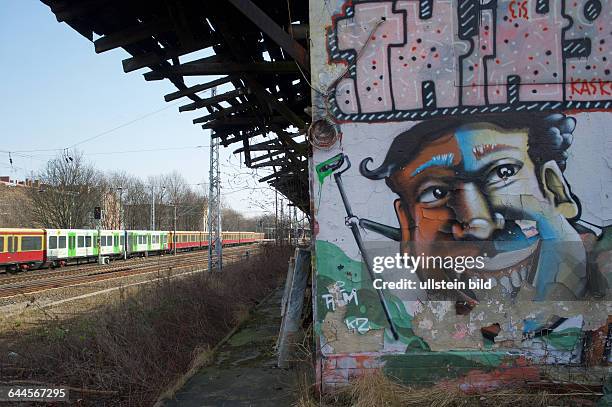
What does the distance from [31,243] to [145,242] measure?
16988 millimetres

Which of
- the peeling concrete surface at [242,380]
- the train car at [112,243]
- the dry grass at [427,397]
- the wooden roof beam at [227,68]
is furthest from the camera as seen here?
the train car at [112,243]

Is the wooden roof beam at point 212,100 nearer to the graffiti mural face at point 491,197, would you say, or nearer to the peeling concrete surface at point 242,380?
the graffiti mural face at point 491,197

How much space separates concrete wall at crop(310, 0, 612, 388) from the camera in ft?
16.6

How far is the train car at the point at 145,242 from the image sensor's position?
1797 inches

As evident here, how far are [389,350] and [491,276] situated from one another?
1349 mm

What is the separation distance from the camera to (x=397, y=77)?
529 centimetres

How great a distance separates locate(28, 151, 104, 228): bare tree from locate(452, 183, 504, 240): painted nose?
54.7 m

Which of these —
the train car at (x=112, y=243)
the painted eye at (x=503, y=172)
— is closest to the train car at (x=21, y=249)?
the train car at (x=112, y=243)

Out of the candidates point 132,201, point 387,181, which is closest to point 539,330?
point 387,181

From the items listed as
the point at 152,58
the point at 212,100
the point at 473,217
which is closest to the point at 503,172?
the point at 473,217

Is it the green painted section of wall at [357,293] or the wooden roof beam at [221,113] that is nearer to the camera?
the green painted section of wall at [357,293]

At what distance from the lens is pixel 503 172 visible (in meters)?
5.16

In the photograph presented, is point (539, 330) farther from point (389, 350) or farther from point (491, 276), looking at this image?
point (389, 350)

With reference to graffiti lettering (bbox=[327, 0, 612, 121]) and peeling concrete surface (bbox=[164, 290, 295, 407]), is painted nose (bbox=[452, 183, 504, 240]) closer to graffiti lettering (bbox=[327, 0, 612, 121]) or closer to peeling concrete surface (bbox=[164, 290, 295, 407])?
graffiti lettering (bbox=[327, 0, 612, 121])
